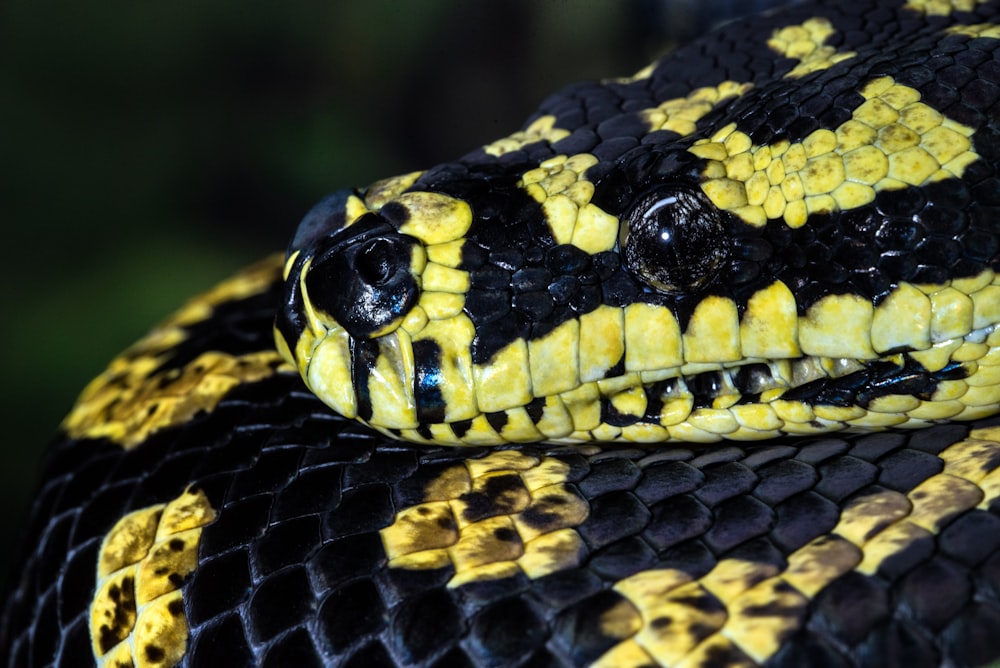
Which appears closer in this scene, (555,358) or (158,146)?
(555,358)

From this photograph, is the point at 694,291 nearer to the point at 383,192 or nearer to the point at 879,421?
the point at 879,421

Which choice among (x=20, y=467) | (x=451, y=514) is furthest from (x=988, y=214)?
(x=20, y=467)

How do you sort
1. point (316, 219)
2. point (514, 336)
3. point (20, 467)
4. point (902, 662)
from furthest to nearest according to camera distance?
point (20, 467) → point (316, 219) → point (514, 336) → point (902, 662)

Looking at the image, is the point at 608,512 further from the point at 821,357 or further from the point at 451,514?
the point at 821,357

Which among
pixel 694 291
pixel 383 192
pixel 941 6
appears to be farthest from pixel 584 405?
pixel 941 6

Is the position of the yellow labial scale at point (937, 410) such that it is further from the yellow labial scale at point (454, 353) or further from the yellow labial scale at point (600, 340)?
the yellow labial scale at point (454, 353)

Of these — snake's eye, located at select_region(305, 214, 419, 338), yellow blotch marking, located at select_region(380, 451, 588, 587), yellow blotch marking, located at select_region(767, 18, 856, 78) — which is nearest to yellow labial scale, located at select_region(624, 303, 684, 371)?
yellow blotch marking, located at select_region(380, 451, 588, 587)
